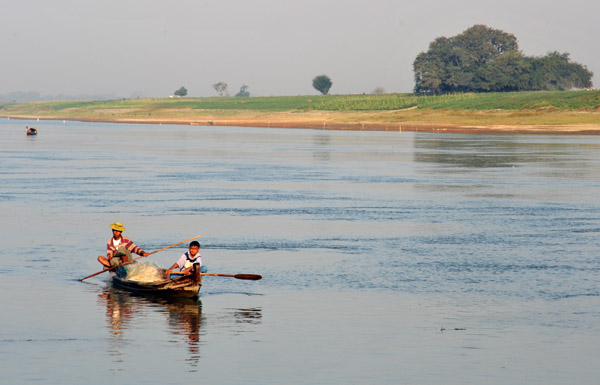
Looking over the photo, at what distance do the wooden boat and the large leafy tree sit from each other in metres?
167

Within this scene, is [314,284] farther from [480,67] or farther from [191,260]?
[480,67]

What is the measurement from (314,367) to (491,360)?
333 centimetres

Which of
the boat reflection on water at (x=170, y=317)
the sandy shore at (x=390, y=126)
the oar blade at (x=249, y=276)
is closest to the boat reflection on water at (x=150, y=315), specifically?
the boat reflection on water at (x=170, y=317)

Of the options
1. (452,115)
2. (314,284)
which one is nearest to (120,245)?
(314,284)

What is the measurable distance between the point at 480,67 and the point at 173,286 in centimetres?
17300

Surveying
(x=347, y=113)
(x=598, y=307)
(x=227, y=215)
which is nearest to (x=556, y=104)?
(x=347, y=113)

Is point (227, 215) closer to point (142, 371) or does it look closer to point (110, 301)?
point (110, 301)

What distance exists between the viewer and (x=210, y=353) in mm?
16828

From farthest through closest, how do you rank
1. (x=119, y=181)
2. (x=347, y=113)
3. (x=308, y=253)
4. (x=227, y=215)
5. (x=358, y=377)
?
(x=347, y=113)
(x=119, y=181)
(x=227, y=215)
(x=308, y=253)
(x=358, y=377)

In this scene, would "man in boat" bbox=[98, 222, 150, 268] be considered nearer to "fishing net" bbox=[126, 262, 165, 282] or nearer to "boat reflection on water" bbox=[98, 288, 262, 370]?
"fishing net" bbox=[126, 262, 165, 282]

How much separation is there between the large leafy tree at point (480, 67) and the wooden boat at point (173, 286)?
547 feet

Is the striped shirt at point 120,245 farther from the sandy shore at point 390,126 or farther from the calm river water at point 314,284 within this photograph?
the sandy shore at point 390,126

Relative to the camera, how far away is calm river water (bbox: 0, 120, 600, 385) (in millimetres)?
16109

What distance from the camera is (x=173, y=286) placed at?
69.8 feet
